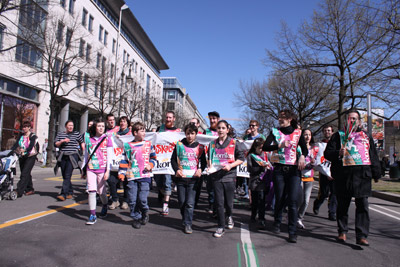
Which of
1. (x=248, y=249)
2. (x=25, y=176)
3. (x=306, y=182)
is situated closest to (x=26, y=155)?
(x=25, y=176)

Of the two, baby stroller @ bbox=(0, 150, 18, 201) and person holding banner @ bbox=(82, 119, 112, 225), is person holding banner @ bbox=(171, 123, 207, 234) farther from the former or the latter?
baby stroller @ bbox=(0, 150, 18, 201)

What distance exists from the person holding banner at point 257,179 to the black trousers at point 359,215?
128 centimetres

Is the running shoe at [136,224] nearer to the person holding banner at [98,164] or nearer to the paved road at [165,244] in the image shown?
the paved road at [165,244]

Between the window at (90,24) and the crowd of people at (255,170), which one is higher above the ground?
the window at (90,24)

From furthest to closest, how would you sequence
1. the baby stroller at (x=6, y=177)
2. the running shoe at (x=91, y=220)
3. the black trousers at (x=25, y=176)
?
the black trousers at (x=25, y=176) → the baby stroller at (x=6, y=177) → the running shoe at (x=91, y=220)

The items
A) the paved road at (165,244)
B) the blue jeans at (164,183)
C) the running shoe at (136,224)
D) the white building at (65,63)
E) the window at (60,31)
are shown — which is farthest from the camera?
the window at (60,31)

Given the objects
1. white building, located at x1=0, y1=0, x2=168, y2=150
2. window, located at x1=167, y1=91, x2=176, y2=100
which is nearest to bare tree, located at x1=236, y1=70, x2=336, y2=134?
white building, located at x1=0, y1=0, x2=168, y2=150

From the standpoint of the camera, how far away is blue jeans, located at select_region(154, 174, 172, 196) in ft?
21.8

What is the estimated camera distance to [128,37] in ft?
150

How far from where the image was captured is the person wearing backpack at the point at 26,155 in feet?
25.3

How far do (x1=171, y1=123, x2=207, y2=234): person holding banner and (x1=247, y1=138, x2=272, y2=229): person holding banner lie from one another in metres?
1.16

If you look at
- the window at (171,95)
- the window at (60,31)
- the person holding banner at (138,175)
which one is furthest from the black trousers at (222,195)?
the window at (171,95)

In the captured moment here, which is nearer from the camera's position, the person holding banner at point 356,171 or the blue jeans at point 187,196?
the person holding banner at point 356,171

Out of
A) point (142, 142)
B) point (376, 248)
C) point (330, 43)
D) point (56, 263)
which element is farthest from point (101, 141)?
point (330, 43)
